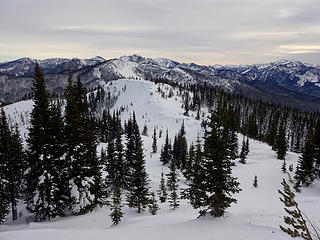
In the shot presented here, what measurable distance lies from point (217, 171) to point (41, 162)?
17.4 m

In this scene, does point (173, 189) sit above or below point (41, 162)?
below

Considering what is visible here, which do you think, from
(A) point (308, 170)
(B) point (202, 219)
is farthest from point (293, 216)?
(A) point (308, 170)

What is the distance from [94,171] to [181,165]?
45113mm

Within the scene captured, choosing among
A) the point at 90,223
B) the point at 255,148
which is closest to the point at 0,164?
the point at 90,223

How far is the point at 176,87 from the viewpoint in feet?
645

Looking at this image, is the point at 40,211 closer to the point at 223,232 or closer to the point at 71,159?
the point at 71,159

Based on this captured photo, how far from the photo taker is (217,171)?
56.9 feet

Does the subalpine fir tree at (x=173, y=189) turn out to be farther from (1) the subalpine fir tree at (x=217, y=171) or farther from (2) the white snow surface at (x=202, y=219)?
(1) the subalpine fir tree at (x=217, y=171)

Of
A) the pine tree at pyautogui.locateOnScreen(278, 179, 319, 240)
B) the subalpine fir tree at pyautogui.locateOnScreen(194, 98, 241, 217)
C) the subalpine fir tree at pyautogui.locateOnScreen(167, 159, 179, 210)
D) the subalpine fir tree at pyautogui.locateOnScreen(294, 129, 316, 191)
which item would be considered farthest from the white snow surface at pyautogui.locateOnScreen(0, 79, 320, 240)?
the pine tree at pyautogui.locateOnScreen(278, 179, 319, 240)

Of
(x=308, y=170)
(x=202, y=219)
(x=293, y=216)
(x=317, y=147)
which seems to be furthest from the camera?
(x=317, y=147)

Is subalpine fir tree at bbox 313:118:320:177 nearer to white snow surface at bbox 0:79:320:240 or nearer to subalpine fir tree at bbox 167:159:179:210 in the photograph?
white snow surface at bbox 0:79:320:240

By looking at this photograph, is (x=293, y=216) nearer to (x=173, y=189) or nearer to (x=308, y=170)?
(x=173, y=189)

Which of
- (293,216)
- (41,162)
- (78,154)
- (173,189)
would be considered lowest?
(173,189)

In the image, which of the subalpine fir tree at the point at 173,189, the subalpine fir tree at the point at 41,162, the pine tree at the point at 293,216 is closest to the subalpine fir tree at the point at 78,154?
the subalpine fir tree at the point at 41,162
